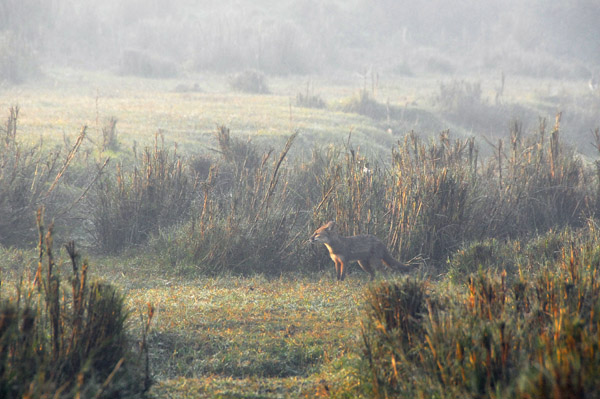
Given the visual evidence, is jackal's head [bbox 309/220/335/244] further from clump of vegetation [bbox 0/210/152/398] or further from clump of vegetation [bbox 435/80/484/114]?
clump of vegetation [bbox 435/80/484/114]

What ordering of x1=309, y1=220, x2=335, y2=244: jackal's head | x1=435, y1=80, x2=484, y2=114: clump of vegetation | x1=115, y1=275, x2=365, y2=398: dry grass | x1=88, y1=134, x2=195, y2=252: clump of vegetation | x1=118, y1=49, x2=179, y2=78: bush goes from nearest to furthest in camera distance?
x1=115, y1=275, x2=365, y2=398: dry grass → x1=309, y1=220, x2=335, y2=244: jackal's head → x1=88, y1=134, x2=195, y2=252: clump of vegetation → x1=435, y1=80, x2=484, y2=114: clump of vegetation → x1=118, y1=49, x2=179, y2=78: bush

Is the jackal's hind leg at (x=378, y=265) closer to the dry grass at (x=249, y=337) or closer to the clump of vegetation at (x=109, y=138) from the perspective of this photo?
the dry grass at (x=249, y=337)

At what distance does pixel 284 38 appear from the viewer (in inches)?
1529

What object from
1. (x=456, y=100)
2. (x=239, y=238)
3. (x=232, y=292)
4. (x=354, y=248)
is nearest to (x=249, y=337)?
(x=232, y=292)

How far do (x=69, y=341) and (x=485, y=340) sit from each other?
2586mm

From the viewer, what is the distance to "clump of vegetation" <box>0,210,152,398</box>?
3461 millimetres

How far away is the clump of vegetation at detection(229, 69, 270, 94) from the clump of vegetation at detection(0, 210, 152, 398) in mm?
22061

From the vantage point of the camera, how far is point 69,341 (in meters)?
3.92

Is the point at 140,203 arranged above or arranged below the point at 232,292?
above

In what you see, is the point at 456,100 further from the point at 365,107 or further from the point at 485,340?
the point at 485,340

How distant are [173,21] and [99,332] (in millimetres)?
46947

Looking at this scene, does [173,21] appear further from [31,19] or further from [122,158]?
[122,158]

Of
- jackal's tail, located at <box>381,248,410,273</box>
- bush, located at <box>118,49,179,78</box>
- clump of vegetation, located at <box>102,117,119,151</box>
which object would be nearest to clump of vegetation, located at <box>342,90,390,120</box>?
clump of vegetation, located at <box>102,117,119,151</box>

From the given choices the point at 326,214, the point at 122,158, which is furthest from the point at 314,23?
the point at 326,214
